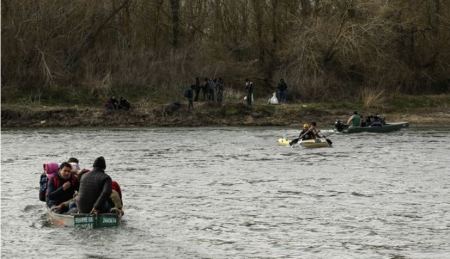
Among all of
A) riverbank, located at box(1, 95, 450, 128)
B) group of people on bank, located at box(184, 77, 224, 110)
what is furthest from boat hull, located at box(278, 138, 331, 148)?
group of people on bank, located at box(184, 77, 224, 110)

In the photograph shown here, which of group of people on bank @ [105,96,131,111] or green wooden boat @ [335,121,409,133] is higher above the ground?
group of people on bank @ [105,96,131,111]

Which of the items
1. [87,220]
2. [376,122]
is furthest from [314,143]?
[87,220]

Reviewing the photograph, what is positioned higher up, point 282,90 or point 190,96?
point 282,90

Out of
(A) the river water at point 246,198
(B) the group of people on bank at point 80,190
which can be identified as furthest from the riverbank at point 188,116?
(B) the group of people on bank at point 80,190

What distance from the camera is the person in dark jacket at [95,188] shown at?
20.3 meters

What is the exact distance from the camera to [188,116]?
57438 millimetres

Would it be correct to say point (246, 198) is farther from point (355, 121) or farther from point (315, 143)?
point (355, 121)

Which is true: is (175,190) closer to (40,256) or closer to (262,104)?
(40,256)

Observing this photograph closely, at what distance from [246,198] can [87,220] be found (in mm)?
7907

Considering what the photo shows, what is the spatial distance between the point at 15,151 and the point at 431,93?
35.7 meters

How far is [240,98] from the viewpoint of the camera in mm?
62094

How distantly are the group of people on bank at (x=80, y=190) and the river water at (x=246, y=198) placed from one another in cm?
57

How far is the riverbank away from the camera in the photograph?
56094 millimetres

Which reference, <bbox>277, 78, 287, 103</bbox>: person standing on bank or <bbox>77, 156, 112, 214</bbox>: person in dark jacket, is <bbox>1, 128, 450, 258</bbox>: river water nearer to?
<bbox>77, 156, 112, 214</bbox>: person in dark jacket
